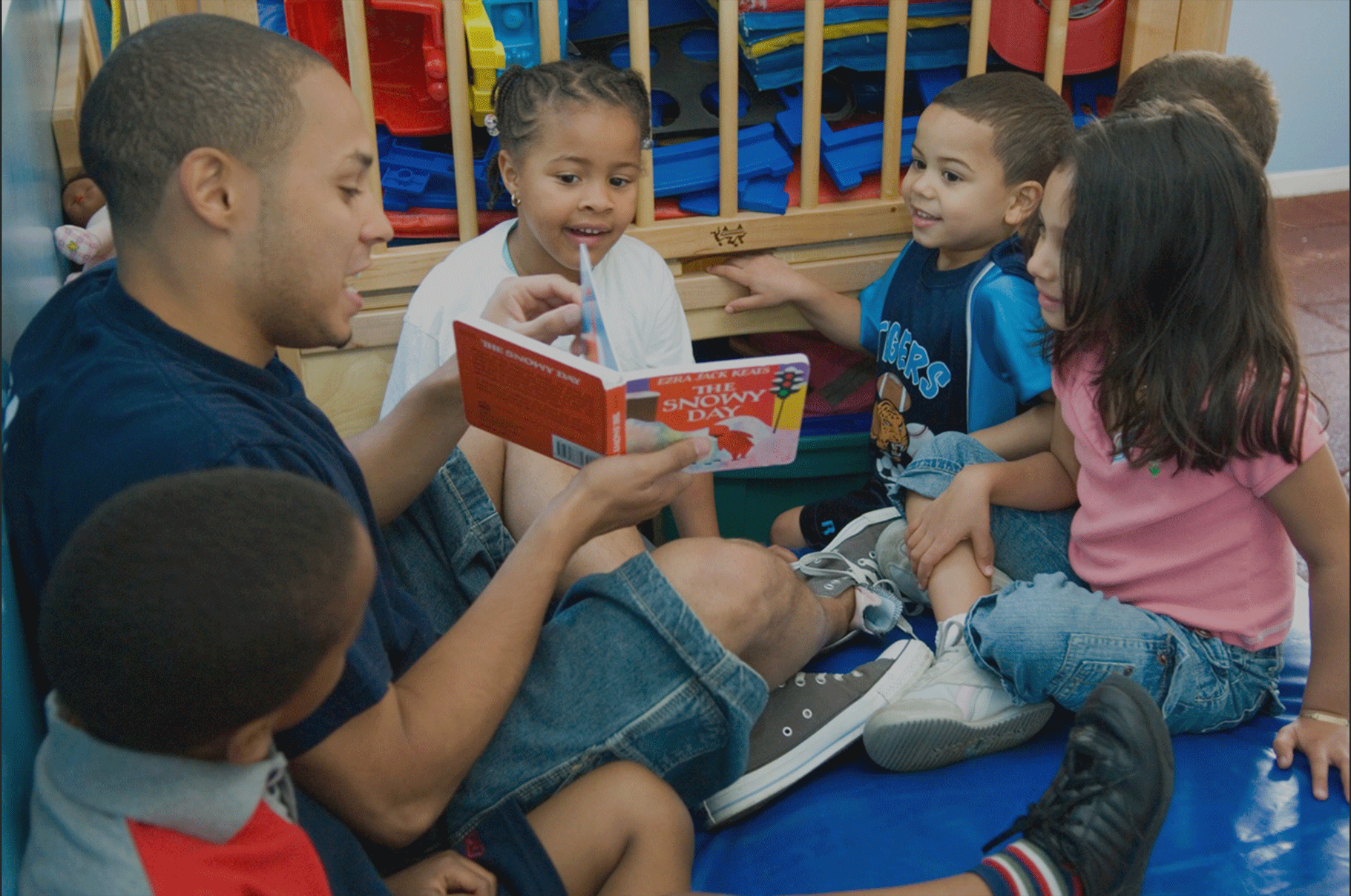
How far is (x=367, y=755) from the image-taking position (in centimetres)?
104

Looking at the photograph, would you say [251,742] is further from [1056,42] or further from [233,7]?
[1056,42]

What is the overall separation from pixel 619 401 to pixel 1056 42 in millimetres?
1341

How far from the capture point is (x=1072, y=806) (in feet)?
4.25

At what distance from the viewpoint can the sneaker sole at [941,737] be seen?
4.90ft

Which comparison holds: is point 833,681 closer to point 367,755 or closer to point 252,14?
point 367,755

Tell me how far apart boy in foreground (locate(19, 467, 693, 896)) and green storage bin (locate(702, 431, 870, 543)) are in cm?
144

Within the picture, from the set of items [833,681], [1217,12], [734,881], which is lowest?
[734,881]

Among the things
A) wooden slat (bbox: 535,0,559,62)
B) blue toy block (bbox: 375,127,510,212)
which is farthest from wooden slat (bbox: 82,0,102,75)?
wooden slat (bbox: 535,0,559,62)

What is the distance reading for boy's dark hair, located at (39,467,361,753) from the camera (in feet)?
2.61

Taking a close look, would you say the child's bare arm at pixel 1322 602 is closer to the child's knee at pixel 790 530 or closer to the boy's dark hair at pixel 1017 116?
the boy's dark hair at pixel 1017 116

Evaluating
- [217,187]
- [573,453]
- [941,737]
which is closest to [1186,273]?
[941,737]

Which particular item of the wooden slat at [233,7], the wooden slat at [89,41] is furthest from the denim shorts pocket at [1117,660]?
the wooden slat at [89,41]

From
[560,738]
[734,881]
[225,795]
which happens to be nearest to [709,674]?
[560,738]

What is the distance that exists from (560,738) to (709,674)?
164 mm
